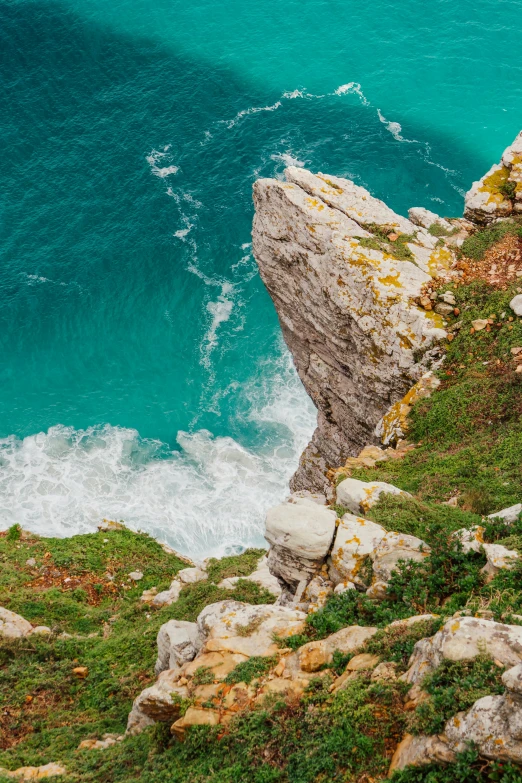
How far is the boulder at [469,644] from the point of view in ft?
45.3

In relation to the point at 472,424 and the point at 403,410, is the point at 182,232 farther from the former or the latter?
the point at 472,424

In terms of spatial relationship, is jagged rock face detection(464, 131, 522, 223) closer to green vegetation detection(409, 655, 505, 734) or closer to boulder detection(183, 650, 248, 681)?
boulder detection(183, 650, 248, 681)

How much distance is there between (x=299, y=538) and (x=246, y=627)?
3.39 metres

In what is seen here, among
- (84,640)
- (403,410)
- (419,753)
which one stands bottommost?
(419,753)

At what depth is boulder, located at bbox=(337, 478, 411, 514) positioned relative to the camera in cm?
2353

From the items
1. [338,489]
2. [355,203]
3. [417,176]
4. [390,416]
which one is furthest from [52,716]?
[417,176]

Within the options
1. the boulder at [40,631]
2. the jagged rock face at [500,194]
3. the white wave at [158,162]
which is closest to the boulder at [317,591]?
the boulder at [40,631]

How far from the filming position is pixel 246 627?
19.5 meters

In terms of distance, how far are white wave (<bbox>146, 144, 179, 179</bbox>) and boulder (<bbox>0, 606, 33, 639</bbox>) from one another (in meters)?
56.9

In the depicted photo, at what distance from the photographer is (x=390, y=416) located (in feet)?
106

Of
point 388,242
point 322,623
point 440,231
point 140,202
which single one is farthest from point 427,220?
point 140,202

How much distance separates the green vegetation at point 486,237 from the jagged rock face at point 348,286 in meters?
1.22

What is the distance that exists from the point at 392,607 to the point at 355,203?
80.9ft

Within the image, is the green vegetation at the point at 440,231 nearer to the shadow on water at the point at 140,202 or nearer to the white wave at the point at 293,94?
the shadow on water at the point at 140,202
